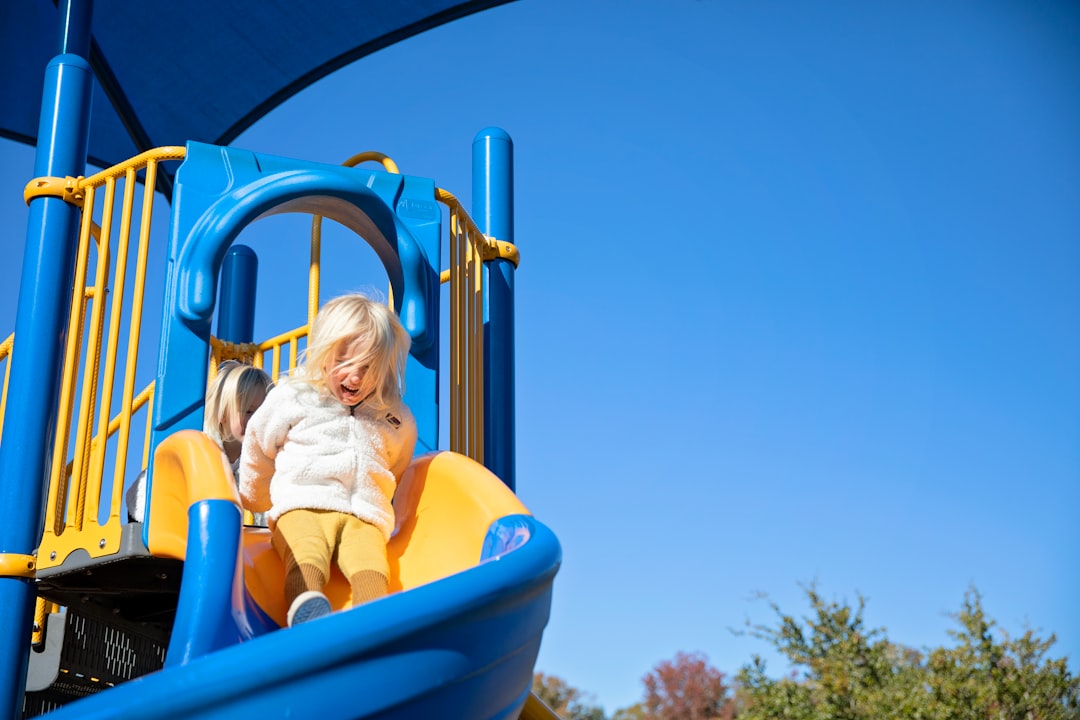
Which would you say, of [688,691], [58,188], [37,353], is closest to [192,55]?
[58,188]

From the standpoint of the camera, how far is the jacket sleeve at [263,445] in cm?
279

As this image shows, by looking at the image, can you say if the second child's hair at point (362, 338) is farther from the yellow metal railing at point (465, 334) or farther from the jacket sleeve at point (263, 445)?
the yellow metal railing at point (465, 334)

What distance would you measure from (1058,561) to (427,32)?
15281mm

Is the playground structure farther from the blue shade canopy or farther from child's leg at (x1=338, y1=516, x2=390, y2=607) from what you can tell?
the blue shade canopy

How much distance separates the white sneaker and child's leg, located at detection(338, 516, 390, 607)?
307 mm

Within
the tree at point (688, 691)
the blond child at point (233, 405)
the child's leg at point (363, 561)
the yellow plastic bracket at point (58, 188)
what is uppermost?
the tree at point (688, 691)

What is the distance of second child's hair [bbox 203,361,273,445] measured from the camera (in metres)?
3.71

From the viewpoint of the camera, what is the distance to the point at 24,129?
656 cm

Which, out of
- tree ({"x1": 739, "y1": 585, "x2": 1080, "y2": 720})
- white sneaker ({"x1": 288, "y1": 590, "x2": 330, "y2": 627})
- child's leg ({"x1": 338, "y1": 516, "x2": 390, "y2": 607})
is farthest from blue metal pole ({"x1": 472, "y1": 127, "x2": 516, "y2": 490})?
tree ({"x1": 739, "y1": 585, "x2": 1080, "y2": 720})

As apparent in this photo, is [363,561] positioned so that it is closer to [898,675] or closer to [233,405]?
[233,405]

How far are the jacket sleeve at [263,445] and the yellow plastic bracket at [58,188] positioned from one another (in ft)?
3.27

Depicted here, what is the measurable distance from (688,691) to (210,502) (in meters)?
19.2

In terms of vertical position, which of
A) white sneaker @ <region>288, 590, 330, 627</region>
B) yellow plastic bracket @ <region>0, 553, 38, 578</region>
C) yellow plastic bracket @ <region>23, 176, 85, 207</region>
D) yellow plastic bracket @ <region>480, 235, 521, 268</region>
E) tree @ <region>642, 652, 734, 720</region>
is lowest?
white sneaker @ <region>288, 590, 330, 627</region>

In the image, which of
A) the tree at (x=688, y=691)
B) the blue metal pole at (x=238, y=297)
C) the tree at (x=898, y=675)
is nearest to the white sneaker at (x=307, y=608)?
the blue metal pole at (x=238, y=297)
